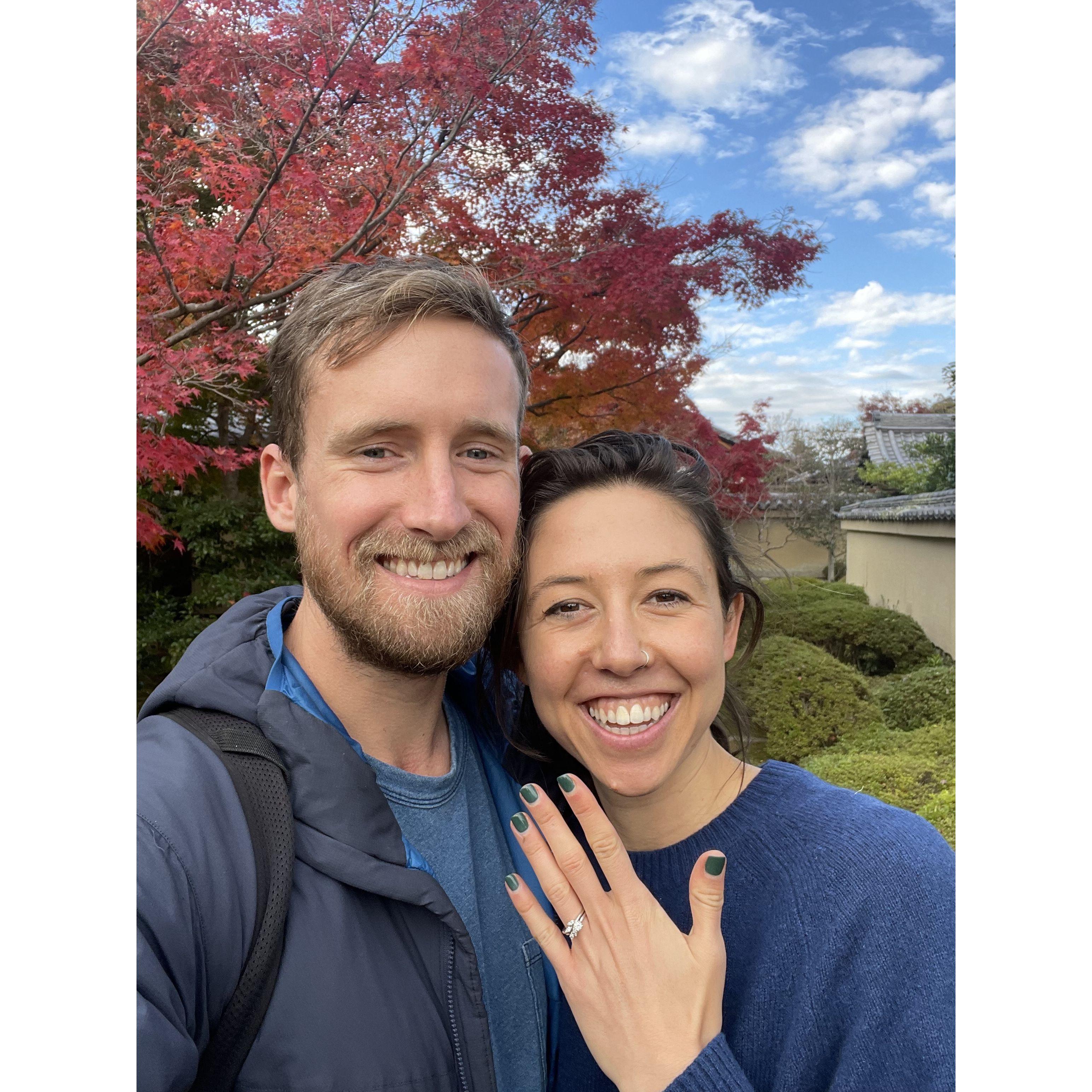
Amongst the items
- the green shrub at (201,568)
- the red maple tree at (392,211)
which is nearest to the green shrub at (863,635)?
the red maple tree at (392,211)

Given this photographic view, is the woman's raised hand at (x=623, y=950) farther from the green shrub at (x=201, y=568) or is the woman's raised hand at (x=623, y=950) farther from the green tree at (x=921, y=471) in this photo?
the green tree at (x=921, y=471)

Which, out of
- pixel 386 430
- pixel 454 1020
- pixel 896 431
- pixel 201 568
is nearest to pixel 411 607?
pixel 386 430

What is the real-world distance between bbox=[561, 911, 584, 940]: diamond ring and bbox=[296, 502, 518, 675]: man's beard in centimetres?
49

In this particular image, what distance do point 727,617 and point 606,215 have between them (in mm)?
3674

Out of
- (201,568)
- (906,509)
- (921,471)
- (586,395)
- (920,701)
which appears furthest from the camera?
(921,471)

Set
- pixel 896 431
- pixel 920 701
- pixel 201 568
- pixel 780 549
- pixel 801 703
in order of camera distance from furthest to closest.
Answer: pixel 896 431 < pixel 780 549 < pixel 920 701 < pixel 801 703 < pixel 201 568

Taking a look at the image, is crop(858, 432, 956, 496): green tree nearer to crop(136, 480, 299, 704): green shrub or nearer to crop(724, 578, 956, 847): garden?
crop(724, 578, 956, 847): garden

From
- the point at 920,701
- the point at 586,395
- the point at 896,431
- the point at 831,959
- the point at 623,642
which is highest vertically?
the point at 896,431

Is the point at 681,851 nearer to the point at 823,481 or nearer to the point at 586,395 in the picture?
the point at 586,395

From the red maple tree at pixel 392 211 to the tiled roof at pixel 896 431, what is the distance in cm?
591

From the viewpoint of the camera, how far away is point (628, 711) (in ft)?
4.85

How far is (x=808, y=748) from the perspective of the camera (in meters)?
Result: 5.40

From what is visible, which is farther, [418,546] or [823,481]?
[823,481]

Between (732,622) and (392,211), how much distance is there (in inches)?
117
